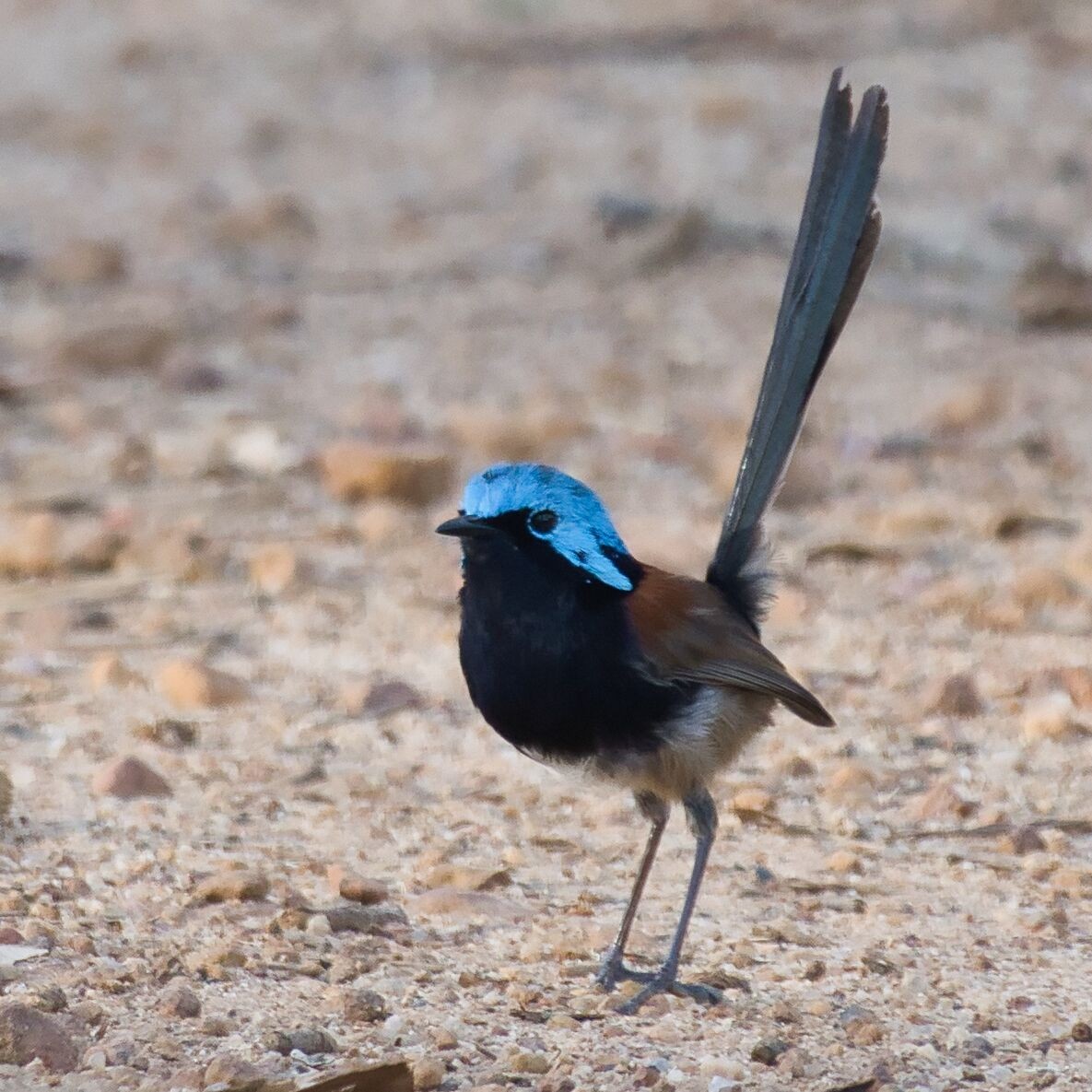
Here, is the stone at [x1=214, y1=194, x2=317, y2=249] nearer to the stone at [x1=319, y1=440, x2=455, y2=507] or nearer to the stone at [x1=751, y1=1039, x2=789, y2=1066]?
the stone at [x1=319, y1=440, x2=455, y2=507]

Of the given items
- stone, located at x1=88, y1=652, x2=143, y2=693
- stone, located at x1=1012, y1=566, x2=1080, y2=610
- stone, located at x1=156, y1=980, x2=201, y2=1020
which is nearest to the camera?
stone, located at x1=156, y1=980, x2=201, y2=1020

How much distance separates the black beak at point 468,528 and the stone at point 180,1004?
3.20ft

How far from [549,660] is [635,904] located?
0.58 meters

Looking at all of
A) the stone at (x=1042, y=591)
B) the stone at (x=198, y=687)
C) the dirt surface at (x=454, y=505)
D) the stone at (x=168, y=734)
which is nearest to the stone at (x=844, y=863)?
the dirt surface at (x=454, y=505)

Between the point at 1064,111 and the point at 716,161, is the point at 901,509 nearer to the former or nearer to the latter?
the point at 716,161

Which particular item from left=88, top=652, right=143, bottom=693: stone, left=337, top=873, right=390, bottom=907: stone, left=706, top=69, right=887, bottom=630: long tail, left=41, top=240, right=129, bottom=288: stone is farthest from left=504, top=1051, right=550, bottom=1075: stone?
left=41, top=240, right=129, bottom=288: stone

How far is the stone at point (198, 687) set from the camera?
5715 millimetres

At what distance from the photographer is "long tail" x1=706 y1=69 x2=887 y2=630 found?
4883 mm

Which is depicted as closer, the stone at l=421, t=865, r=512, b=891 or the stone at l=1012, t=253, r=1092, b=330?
the stone at l=421, t=865, r=512, b=891

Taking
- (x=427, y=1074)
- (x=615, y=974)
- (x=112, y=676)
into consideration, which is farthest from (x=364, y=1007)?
(x=112, y=676)

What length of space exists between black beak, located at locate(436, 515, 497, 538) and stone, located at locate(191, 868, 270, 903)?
2.79ft

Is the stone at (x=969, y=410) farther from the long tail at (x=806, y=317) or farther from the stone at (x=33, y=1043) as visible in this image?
the stone at (x=33, y=1043)

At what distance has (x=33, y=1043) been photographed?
3613mm

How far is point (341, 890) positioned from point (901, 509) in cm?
349
